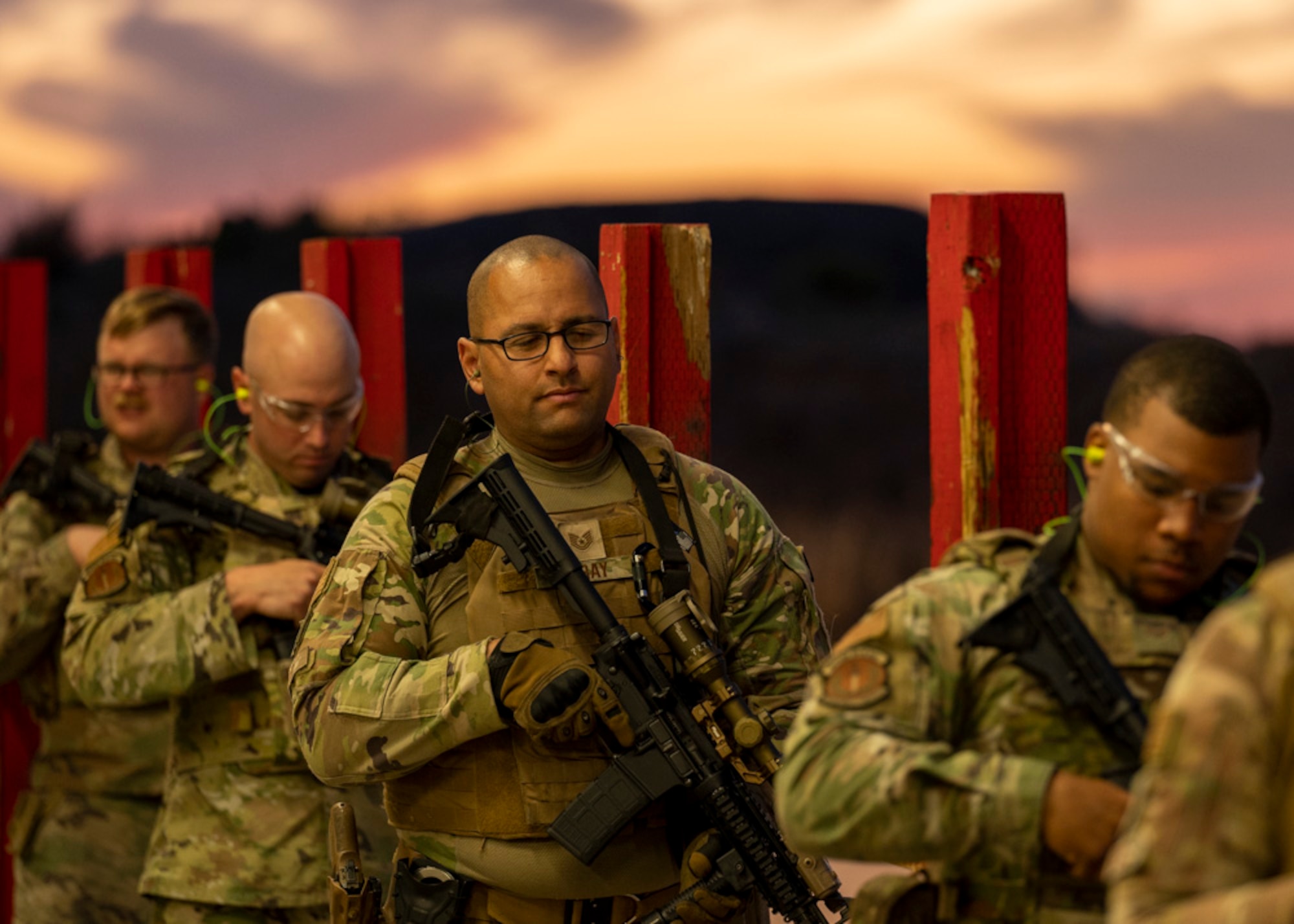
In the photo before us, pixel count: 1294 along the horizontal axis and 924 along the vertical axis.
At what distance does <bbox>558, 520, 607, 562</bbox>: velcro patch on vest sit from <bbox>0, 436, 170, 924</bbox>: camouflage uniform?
240 cm

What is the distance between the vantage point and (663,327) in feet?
14.5

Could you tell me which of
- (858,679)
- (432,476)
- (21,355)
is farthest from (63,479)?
(858,679)

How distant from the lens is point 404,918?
11.5 feet

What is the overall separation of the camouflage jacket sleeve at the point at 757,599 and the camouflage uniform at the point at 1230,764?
5.59 feet

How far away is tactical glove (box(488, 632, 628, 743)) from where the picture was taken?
324 centimetres

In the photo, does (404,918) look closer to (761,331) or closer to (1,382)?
(1,382)

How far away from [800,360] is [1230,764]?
31.2 meters

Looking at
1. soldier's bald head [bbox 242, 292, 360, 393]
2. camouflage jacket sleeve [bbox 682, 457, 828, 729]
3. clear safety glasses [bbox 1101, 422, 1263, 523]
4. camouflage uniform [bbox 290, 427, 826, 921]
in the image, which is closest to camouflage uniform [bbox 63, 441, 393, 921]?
soldier's bald head [bbox 242, 292, 360, 393]

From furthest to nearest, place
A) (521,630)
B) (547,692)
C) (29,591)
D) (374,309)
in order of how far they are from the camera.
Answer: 1. (374,309)
2. (29,591)
3. (521,630)
4. (547,692)

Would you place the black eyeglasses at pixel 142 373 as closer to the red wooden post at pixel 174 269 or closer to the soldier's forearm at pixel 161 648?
the red wooden post at pixel 174 269

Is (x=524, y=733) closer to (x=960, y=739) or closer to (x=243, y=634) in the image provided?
(x=960, y=739)

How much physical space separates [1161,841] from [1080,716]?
0.72 metres

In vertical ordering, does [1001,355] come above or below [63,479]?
Result: above

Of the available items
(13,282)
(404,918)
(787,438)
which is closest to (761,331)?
(787,438)
